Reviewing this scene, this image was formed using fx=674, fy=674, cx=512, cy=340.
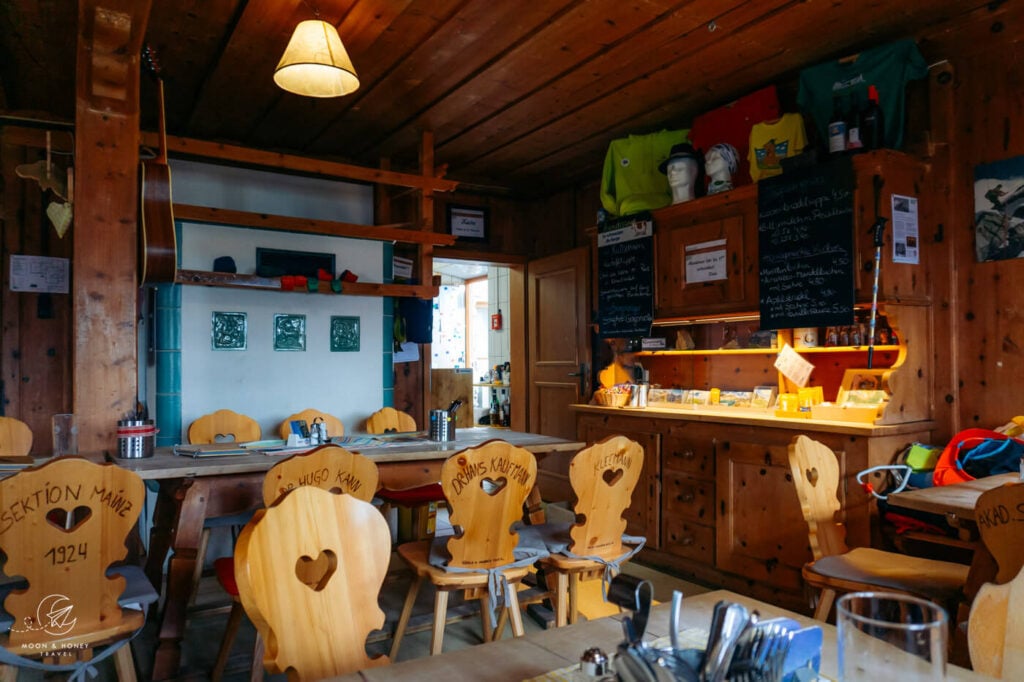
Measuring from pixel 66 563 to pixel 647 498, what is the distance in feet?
10.5

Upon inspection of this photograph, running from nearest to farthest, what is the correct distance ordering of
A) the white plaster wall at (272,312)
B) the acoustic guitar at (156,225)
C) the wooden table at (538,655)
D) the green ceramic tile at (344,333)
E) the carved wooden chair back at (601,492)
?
the wooden table at (538,655) → the carved wooden chair back at (601,492) → the acoustic guitar at (156,225) → the white plaster wall at (272,312) → the green ceramic tile at (344,333)

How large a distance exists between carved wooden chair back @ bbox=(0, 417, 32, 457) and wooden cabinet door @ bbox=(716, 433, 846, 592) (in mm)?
3607

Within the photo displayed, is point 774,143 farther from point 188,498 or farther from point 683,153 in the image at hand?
point 188,498

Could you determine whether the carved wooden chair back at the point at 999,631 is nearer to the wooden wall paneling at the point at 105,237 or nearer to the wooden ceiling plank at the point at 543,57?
the wooden ceiling plank at the point at 543,57

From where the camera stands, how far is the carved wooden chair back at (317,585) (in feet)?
3.82

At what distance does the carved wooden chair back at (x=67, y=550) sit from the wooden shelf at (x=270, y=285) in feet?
6.63

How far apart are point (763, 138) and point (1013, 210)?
1300 millimetres

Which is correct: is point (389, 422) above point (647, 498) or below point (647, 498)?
above

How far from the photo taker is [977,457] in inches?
113

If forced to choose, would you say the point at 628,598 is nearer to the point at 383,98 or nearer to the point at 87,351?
the point at 87,351

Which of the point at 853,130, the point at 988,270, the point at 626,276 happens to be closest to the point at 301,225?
the point at 626,276

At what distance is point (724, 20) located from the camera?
10.7 feet

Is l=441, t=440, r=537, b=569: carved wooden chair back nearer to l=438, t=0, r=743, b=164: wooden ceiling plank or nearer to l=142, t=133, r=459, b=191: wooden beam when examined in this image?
l=438, t=0, r=743, b=164: wooden ceiling plank

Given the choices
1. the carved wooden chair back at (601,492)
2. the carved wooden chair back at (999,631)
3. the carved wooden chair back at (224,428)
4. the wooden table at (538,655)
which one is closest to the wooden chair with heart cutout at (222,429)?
the carved wooden chair back at (224,428)
